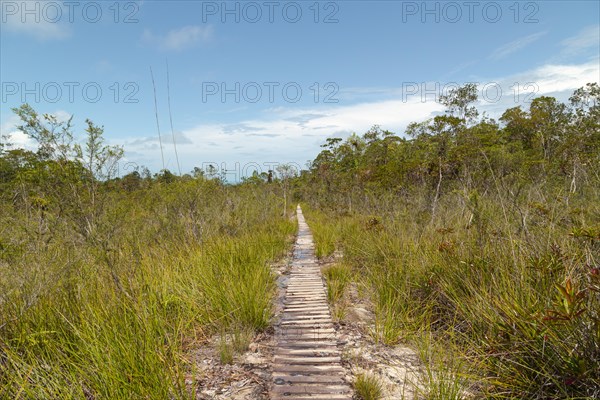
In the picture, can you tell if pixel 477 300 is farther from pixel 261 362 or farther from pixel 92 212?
pixel 92 212

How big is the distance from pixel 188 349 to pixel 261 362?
31.2 inches

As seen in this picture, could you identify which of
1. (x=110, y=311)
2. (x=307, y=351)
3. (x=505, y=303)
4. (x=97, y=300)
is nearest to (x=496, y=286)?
(x=505, y=303)

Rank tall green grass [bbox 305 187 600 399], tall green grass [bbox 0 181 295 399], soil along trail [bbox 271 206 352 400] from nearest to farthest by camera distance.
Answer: tall green grass [bbox 305 187 600 399]
tall green grass [bbox 0 181 295 399]
soil along trail [bbox 271 206 352 400]

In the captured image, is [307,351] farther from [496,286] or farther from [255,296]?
[496,286]

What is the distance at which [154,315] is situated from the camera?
2.80 m

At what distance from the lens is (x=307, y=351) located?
3266mm

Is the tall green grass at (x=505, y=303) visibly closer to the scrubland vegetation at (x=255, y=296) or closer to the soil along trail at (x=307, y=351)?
the scrubland vegetation at (x=255, y=296)

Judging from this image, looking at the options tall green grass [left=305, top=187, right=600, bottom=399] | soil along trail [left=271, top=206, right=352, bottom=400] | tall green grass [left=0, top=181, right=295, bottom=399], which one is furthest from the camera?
soil along trail [left=271, top=206, right=352, bottom=400]

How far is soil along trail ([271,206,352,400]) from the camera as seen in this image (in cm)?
262

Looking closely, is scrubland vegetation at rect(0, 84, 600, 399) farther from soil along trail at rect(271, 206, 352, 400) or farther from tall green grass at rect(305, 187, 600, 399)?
soil along trail at rect(271, 206, 352, 400)

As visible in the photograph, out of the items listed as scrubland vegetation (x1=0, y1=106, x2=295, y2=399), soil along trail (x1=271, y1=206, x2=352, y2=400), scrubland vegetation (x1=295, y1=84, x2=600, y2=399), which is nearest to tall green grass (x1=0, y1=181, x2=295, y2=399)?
scrubland vegetation (x1=0, y1=106, x2=295, y2=399)

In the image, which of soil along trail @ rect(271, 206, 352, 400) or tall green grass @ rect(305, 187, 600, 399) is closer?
tall green grass @ rect(305, 187, 600, 399)

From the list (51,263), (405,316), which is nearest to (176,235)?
(51,263)

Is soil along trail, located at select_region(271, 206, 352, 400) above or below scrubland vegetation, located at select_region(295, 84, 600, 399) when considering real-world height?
below
